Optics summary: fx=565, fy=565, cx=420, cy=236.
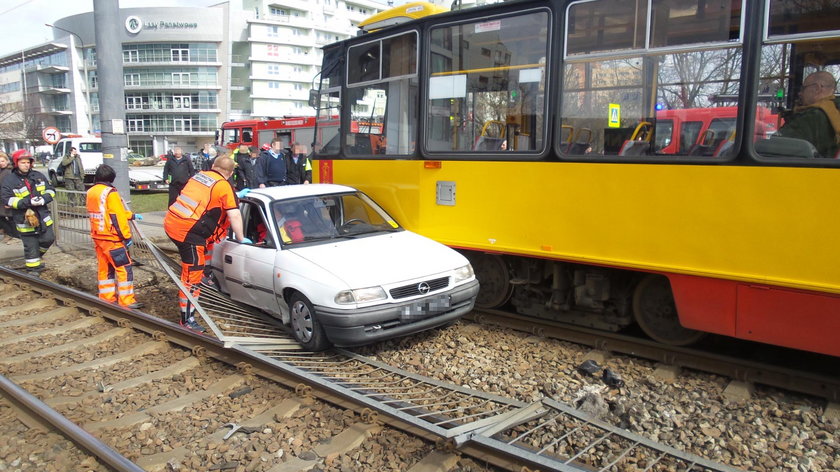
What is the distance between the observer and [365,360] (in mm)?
5176

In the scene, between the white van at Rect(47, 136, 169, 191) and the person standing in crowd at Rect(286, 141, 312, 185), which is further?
the white van at Rect(47, 136, 169, 191)

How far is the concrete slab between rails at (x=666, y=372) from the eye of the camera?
4793 mm

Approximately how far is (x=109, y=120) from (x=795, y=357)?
405 inches

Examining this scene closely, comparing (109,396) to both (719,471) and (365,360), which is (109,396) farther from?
(719,471)

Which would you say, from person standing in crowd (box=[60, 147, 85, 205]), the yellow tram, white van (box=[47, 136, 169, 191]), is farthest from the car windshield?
white van (box=[47, 136, 169, 191])

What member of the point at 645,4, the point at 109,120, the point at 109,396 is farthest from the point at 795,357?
the point at 109,120

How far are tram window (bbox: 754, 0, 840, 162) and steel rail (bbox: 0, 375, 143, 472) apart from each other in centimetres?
499

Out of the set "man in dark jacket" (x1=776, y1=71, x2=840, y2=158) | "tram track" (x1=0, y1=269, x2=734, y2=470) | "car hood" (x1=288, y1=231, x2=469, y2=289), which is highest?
"man in dark jacket" (x1=776, y1=71, x2=840, y2=158)

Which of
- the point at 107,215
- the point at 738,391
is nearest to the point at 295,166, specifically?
the point at 107,215

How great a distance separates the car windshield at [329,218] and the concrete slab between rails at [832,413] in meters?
4.25

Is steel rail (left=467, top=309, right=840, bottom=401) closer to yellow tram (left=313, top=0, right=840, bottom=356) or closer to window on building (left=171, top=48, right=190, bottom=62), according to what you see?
yellow tram (left=313, top=0, right=840, bottom=356)

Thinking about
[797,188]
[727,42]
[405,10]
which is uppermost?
[405,10]

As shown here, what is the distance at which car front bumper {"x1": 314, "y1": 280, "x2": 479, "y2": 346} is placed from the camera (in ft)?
16.2

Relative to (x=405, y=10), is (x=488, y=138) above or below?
below
